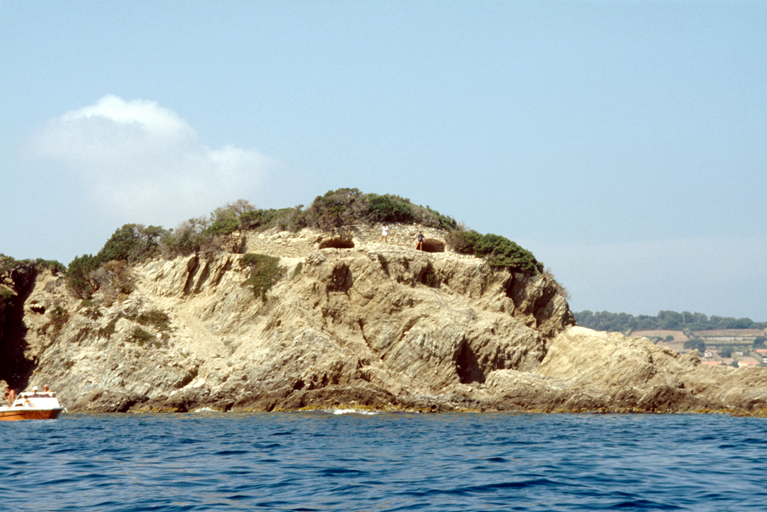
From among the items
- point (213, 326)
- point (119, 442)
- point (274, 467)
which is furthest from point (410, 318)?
point (274, 467)

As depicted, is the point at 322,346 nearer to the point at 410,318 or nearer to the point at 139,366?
the point at 410,318

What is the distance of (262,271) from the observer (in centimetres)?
4041

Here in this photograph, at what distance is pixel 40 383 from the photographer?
3759 cm

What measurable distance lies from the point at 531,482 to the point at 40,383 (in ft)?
106

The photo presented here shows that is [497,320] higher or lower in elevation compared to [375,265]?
lower

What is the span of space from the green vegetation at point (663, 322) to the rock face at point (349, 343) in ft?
492

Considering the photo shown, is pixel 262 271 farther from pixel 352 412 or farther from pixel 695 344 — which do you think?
pixel 695 344

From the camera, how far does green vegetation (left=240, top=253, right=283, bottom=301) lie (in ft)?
130

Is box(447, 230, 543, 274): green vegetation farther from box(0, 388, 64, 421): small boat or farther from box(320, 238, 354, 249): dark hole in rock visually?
box(0, 388, 64, 421): small boat

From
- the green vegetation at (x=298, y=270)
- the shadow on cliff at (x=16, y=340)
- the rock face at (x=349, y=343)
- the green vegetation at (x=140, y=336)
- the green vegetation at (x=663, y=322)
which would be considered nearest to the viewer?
the rock face at (x=349, y=343)

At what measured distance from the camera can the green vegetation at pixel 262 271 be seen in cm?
3959

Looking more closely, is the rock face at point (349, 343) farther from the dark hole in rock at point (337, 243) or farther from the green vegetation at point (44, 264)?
the green vegetation at point (44, 264)

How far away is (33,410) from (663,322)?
181387 mm

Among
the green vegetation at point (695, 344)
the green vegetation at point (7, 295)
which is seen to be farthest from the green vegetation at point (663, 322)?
the green vegetation at point (7, 295)
